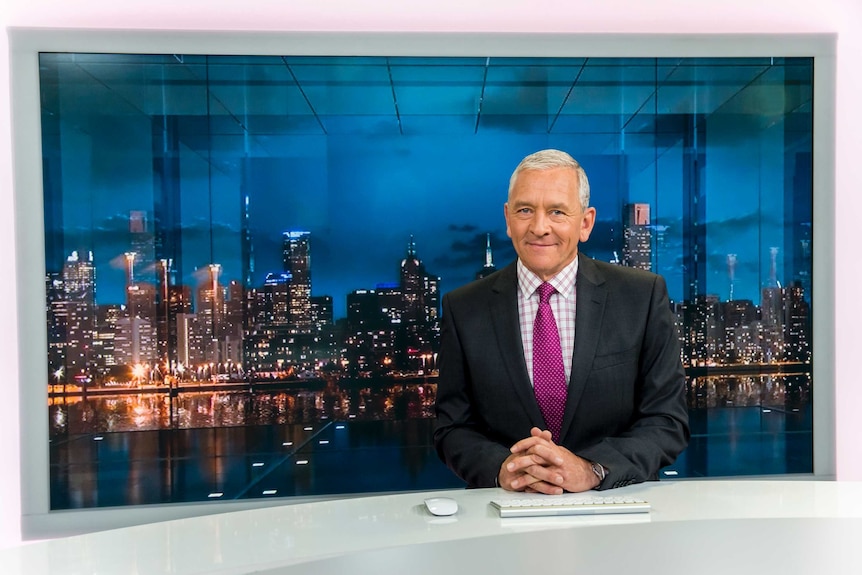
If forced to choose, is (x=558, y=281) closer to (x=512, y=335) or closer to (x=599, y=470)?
(x=512, y=335)

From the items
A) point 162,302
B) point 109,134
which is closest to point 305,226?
point 162,302

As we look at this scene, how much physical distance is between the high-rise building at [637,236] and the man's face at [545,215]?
200cm

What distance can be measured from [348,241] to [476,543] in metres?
2.63

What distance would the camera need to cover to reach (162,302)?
355 centimetres

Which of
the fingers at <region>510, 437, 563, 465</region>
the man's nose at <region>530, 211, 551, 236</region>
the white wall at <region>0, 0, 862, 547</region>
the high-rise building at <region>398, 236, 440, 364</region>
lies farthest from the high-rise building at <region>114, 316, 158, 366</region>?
the fingers at <region>510, 437, 563, 465</region>

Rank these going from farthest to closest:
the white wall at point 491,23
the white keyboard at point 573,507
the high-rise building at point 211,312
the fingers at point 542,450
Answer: the high-rise building at point 211,312 → the white wall at point 491,23 → the fingers at point 542,450 → the white keyboard at point 573,507

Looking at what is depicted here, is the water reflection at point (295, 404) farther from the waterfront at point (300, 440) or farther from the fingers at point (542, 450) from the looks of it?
the fingers at point (542, 450)

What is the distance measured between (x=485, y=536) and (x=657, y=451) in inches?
28.5

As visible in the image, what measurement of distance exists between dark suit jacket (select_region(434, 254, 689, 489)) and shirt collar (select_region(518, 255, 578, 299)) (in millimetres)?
24

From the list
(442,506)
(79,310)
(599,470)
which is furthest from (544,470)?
(79,310)

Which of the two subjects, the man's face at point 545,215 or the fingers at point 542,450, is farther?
the man's face at point 545,215

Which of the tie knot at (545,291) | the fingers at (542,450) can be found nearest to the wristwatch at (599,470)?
the fingers at (542,450)

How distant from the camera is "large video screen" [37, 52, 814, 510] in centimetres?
349

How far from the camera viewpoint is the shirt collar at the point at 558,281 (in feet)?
6.39
